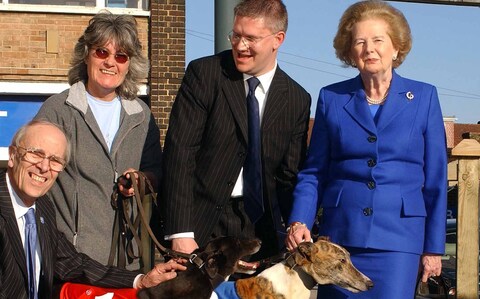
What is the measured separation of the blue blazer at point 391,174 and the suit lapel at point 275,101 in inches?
→ 15.7

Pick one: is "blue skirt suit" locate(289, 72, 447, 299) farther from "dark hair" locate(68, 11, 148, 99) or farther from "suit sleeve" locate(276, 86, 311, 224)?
"dark hair" locate(68, 11, 148, 99)

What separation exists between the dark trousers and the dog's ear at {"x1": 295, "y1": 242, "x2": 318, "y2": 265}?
0.36 meters

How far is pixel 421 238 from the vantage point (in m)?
5.01

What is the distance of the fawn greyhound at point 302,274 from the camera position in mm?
5113

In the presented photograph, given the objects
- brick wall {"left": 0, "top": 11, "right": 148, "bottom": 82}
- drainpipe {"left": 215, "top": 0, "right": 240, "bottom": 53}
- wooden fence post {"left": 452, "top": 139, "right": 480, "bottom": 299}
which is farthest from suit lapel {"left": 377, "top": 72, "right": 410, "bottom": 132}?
brick wall {"left": 0, "top": 11, "right": 148, "bottom": 82}

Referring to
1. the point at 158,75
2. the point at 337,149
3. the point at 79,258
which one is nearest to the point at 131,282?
Result: the point at 79,258

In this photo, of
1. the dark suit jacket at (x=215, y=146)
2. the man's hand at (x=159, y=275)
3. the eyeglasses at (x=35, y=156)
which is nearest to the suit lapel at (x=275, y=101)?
the dark suit jacket at (x=215, y=146)

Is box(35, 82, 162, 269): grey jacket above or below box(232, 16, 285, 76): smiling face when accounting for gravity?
below

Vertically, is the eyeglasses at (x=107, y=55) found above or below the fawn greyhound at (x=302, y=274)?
above

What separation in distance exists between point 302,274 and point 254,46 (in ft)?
4.26

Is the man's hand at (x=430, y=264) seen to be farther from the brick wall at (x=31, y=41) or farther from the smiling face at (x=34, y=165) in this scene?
the brick wall at (x=31, y=41)

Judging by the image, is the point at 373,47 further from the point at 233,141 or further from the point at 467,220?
the point at 467,220

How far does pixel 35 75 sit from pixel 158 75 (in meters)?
2.16

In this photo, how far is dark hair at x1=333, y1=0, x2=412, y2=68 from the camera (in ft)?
16.6
